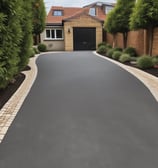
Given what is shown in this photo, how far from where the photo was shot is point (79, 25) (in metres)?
25.1

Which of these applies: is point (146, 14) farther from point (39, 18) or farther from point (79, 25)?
point (79, 25)

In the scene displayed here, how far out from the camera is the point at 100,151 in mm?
3219

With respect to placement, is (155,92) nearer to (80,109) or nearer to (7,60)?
(80,109)

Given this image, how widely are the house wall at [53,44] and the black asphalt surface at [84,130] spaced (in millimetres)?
19383

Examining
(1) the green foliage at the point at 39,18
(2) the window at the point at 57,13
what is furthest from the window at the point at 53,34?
(1) the green foliage at the point at 39,18

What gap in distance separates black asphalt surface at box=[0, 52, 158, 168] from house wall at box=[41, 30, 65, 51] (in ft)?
63.6

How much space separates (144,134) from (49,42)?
22892 mm

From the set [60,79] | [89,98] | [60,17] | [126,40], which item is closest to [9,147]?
[89,98]

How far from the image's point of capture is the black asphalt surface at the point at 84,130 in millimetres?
3018

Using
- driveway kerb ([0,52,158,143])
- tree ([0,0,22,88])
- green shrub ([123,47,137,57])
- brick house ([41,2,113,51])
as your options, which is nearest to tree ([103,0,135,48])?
green shrub ([123,47,137,57])

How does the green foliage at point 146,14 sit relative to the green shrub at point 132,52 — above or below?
above

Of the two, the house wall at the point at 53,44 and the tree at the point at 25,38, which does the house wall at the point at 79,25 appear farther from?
the tree at the point at 25,38

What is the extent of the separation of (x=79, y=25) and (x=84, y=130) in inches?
879

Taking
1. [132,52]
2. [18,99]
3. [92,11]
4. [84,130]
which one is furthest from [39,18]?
[92,11]
